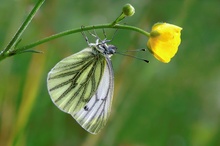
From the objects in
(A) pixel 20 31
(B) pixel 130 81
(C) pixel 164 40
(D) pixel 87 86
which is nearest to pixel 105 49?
(D) pixel 87 86

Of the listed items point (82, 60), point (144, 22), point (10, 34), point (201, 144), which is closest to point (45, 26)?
point (10, 34)

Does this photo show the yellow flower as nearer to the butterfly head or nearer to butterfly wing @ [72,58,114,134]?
the butterfly head

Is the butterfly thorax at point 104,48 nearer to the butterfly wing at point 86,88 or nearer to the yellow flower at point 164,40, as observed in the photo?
the butterfly wing at point 86,88

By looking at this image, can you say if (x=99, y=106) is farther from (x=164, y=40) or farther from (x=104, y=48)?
(x=164, y=40)

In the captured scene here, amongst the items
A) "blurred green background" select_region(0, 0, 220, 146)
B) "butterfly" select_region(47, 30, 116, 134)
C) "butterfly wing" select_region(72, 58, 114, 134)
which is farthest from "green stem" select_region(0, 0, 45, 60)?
"blurred green background" select_region(0, 0, 220, 146)

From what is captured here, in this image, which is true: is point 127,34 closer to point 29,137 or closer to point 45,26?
point 45,26

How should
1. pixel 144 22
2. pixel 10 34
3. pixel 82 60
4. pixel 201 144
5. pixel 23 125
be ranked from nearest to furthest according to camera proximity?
pixel 82 60 < pixel 23 125 < pixel 10 34 < pixel 144 22 < pixel 201 144
